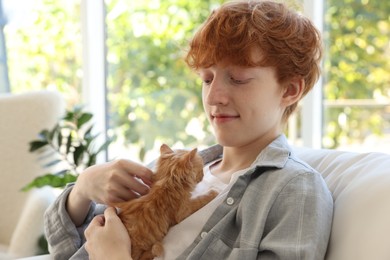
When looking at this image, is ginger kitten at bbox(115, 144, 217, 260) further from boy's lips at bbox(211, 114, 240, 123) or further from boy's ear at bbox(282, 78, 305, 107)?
boy's ear at bbox(282, 78, 305, 107)

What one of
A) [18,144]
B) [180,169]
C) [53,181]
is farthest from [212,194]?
[18,144]

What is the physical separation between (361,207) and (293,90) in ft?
1.17

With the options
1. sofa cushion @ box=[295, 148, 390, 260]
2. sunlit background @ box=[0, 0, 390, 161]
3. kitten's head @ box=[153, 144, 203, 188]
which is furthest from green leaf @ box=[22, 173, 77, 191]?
sofa cushion @ box=[295, 148, 390, 260]

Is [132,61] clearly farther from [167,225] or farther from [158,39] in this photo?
[167,225]

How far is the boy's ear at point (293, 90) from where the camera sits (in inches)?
55.4

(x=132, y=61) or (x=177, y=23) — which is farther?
(x=132, y=61)

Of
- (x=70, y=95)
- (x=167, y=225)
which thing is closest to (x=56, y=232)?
(x=167, y=225)

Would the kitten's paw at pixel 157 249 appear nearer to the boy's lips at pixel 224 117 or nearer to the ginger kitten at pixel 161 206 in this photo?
the ginger kitten at pixel 161 206

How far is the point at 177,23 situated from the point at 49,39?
89 centimetres

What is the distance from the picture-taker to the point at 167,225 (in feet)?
4.33

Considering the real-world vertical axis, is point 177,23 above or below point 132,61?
above

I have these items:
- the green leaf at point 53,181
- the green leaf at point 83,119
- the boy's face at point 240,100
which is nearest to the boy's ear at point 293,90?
the boy's face at point 240,100

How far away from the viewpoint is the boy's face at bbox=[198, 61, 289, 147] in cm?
134

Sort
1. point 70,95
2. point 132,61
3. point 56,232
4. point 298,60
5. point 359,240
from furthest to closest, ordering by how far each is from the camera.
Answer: point 70,95 < point 132,61 < point 56,232 < point 298,60 < point 359,240
